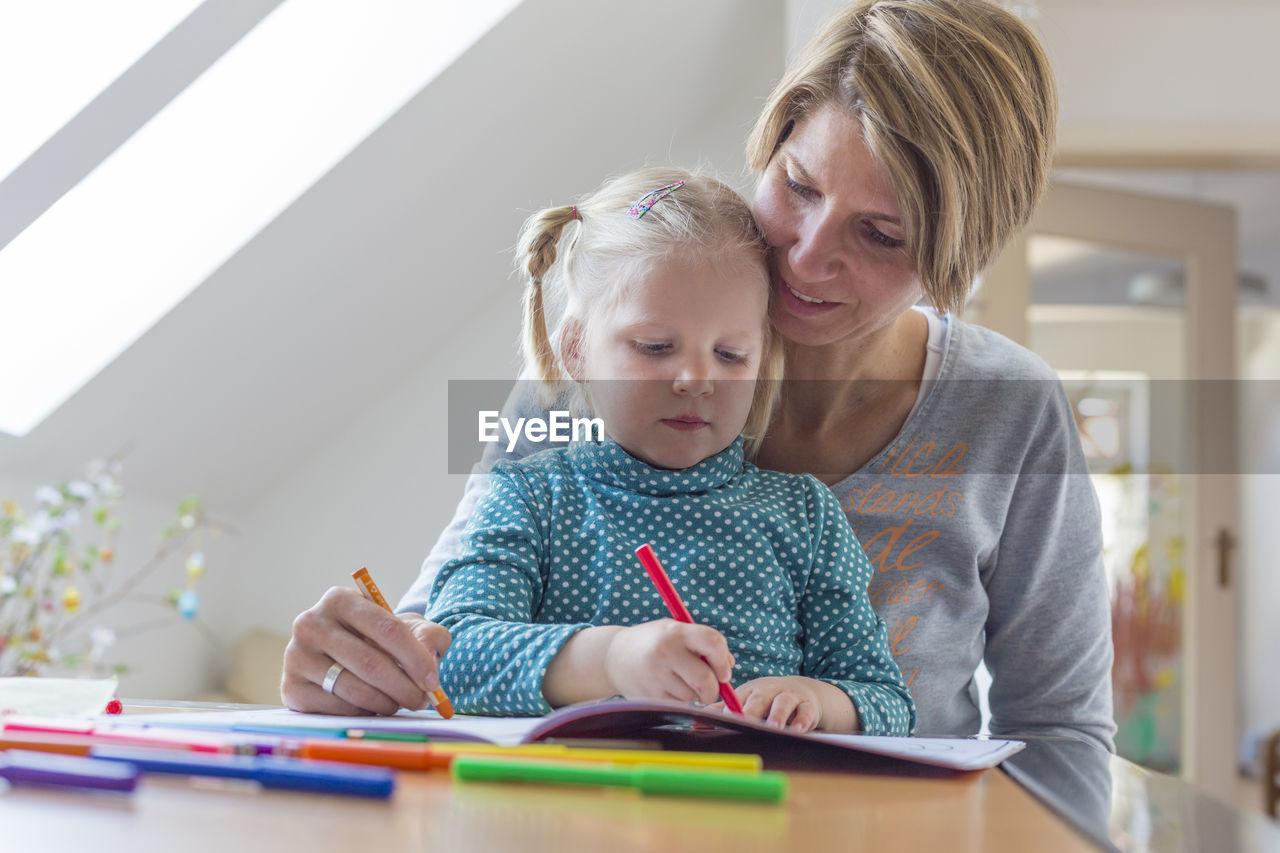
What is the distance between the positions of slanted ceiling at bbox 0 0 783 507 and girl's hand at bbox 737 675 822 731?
1.85 meters

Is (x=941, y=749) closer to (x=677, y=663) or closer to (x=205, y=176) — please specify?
(x=677, y=663)

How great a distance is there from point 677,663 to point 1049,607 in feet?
2.38

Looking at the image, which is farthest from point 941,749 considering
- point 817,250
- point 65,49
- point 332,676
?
point 65,49

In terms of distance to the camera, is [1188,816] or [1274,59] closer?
[1188,816]

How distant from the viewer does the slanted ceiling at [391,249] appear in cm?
233

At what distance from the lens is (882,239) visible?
109 cm

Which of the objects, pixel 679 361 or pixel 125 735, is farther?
pixel 679 361

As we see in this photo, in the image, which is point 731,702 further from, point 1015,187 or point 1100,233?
point 1100,233

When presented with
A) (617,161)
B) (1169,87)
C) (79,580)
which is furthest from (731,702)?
(1169,87)

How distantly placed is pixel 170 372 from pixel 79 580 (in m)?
0.49

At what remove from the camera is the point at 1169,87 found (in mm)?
3422

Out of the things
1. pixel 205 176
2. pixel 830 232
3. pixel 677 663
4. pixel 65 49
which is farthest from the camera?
pixel 205 176

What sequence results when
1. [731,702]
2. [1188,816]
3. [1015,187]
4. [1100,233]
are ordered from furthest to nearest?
[1100,233] < [1015,187] < [731,702] < [1188,816]

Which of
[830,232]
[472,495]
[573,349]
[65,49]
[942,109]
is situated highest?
[65,49]
